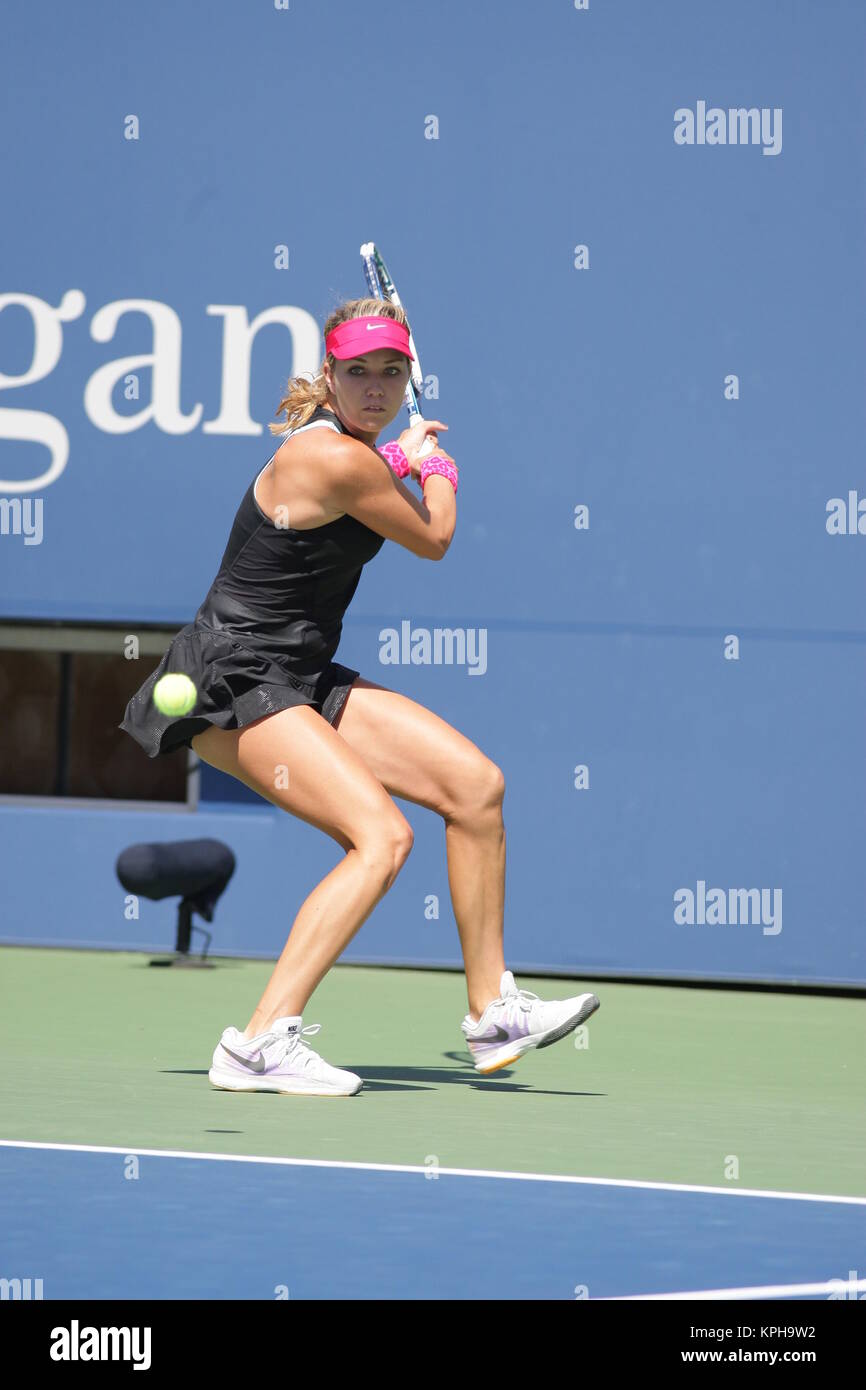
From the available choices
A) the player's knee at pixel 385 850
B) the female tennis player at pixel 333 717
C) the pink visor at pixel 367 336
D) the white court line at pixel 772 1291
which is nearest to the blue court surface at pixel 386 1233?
the white court line at pixel 772 1291

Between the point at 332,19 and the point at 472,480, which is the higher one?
the point at 332,19

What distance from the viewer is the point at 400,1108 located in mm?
5660

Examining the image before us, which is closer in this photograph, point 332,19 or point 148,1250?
point 148,1250

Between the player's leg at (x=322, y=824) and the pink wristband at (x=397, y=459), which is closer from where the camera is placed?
the player's leg at (x=322, y=824)

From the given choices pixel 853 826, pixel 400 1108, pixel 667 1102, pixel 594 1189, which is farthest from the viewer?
pixel 853 826

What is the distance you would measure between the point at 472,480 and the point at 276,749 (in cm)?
372

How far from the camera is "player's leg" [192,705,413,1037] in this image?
18.9ft

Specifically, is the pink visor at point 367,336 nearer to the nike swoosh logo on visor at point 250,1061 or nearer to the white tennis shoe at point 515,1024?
the white tennis shoe at point 515,1024

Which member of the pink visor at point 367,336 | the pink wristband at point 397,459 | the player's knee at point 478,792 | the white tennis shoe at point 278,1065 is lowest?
the white tennis shoe at point 278,1065

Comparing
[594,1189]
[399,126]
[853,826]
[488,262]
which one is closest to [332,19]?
[399,126]

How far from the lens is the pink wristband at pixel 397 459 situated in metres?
6.24

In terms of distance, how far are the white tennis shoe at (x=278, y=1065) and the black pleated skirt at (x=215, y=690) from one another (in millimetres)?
815
